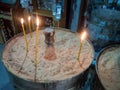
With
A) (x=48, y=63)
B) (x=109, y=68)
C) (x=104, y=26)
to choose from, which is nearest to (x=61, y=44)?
(x=48, y=63)

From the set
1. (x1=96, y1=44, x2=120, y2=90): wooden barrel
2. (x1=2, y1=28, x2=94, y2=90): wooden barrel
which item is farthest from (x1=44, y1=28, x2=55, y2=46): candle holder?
(x1=96, y1=44, x2=120, y2=90): wooden barrel

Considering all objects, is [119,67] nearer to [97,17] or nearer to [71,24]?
[97,17]

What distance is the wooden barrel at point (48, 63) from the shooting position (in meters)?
1.55

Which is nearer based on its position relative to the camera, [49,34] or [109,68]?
[49,34]

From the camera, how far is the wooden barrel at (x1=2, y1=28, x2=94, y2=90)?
1.55m

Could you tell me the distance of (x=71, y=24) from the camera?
2.93 m

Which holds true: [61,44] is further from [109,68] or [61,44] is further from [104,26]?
[104,26]

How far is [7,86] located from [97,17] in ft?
6.64

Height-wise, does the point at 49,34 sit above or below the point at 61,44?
above

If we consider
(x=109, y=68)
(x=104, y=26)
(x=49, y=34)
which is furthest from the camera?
(x=104, y=26)

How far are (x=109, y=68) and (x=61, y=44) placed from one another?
0.67m

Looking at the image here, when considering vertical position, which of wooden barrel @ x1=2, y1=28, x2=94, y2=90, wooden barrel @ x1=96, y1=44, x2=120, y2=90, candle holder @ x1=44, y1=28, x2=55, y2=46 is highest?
candle holder @ x1=44, y1=28, x2=55, y2=46

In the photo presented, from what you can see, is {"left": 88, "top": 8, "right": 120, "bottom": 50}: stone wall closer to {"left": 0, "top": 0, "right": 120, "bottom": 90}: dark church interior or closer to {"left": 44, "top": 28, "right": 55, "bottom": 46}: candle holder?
{"left": 0, "top": 0, "right": 120, "bottom": 90}: dark church interior

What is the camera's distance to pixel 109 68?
182 centimetres
